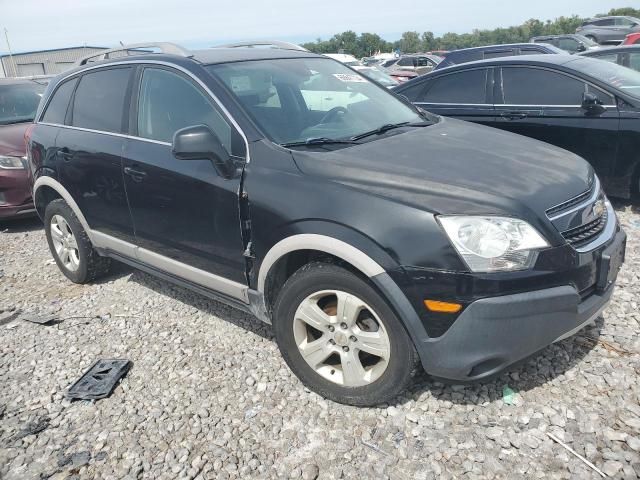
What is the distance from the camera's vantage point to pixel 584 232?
8.63 feet

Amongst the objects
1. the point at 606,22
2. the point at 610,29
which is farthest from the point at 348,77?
the point at 606,22

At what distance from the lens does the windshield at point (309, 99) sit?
3119mm

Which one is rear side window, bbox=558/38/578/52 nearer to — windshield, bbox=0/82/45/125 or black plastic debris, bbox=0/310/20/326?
windshield, bbox=0/82/45/125

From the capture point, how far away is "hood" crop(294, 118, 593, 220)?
241 cm

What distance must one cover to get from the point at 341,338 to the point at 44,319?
8.47ft

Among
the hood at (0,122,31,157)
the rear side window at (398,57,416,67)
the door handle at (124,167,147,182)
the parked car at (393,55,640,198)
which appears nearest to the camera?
the door handle at (124,167,147,182)

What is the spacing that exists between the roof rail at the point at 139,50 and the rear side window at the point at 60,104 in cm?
25

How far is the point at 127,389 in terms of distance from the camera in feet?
10.3

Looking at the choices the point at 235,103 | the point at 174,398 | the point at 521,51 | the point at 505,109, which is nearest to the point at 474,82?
the point at 505,109

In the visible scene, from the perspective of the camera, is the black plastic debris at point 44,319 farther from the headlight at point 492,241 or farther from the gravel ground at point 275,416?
the headlight at point 492,241

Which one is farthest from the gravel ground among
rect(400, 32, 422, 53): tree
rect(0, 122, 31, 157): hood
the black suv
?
rect(400, 32, 422, 53): tree

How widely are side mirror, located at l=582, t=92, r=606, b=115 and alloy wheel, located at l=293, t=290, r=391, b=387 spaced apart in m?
3.87

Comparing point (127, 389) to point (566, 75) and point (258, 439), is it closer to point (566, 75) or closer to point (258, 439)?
point (258, 439)

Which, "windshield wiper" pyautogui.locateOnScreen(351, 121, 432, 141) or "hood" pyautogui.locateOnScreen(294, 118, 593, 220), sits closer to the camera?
"hood" pyautogui.locateOnScreen(294, 118, 593, 220)
